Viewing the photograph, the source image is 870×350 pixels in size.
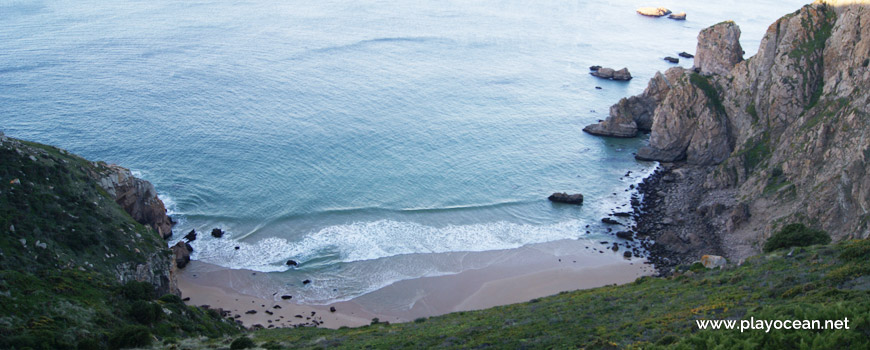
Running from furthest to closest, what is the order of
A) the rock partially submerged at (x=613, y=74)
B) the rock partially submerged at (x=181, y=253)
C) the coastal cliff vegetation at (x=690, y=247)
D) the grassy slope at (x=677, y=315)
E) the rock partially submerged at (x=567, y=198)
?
the rock partially submerged at (x=613, y=74)
the rock partially submerged at (x=567, y=198)
the rock partially submerged at (x=181, y=253)
the coastal cliff vegetation at (x=690, y=247)
the grassy slope at (x=677, y=315)

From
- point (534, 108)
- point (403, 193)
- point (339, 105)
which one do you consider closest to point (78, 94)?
point (339, 105)

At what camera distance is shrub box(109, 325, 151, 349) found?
30.2 metres

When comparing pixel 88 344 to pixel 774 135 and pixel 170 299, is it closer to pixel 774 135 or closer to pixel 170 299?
pixel 170 299

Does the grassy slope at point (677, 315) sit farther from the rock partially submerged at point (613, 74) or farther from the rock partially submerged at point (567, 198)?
the rock partially submerged at point (613, 74)

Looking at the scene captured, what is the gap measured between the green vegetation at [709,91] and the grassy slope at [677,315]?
3948cm

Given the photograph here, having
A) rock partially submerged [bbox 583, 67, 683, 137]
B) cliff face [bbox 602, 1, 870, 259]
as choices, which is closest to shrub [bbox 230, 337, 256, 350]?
cliff face [bbox 602, 1, 870, 259]

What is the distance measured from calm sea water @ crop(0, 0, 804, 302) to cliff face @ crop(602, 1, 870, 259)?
27.8 feet

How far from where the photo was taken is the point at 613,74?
122688 millimetres

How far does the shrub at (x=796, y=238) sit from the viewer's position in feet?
145

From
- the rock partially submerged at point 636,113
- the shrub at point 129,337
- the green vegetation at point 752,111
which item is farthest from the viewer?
the rock partially submerged at point 636,113

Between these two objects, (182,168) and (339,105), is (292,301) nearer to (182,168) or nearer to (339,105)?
(182,168)

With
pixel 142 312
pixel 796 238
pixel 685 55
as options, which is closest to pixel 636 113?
pixel 796 238

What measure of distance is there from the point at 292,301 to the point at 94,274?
16.9 meters

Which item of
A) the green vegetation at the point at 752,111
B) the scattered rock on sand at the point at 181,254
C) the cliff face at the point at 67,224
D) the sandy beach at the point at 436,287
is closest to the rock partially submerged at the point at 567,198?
the sandy beach at the point at 436,287
